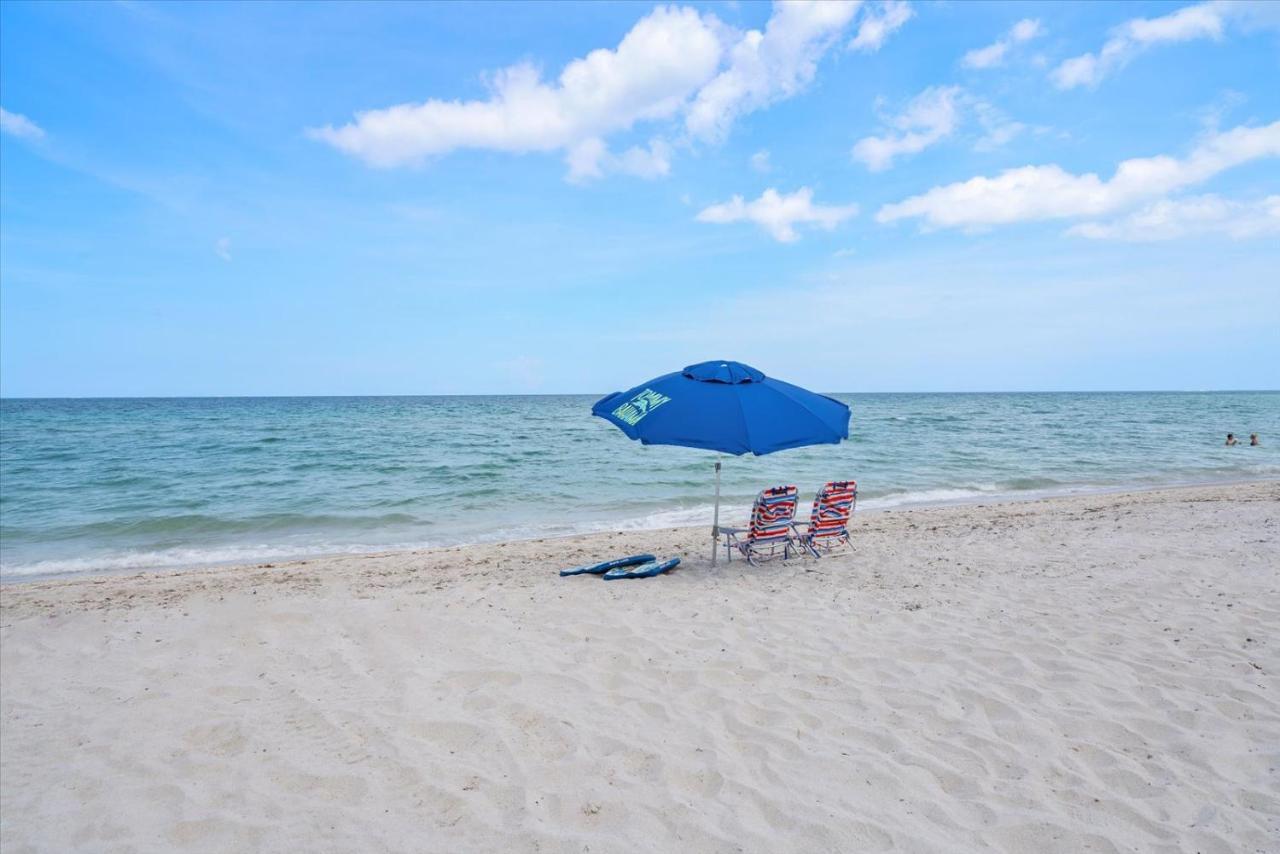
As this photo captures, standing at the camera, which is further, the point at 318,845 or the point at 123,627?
the point at 123,627

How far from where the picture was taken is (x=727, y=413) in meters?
6.27

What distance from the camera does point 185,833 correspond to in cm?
312

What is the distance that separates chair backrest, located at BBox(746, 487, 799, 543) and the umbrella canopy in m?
1.41

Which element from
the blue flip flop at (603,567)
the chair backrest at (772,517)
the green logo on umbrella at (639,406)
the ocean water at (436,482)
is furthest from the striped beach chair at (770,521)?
the ocean water at (436,482)

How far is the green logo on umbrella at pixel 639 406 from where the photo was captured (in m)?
6.46

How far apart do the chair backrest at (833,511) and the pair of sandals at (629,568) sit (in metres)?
1.77

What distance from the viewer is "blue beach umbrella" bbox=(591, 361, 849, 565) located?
6.15 metres

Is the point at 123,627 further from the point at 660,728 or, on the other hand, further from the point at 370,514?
the point at 370,514

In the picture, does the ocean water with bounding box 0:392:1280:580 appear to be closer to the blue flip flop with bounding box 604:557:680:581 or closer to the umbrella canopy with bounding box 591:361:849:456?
the blue flip flop with bounding box 604:557:680:581

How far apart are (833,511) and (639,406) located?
3.04m

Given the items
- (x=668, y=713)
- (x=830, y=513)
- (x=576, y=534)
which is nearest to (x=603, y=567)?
(x=830, y=513)

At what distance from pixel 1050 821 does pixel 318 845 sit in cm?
320

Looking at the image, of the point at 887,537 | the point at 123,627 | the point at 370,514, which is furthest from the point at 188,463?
the point at 887,537

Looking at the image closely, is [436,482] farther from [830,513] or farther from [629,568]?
[830,513]
